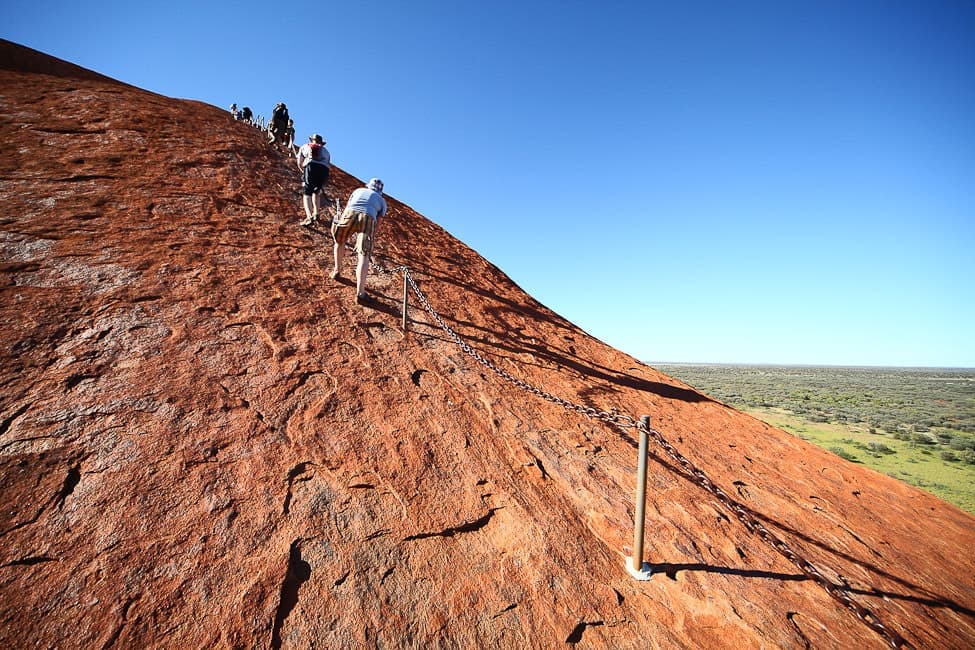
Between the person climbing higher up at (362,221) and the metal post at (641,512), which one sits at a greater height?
the person climbing higher up at (362,221)

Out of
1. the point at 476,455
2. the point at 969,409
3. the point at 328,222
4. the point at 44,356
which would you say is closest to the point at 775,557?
the point at 476,455

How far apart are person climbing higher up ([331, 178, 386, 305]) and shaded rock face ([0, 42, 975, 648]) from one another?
1.82 ft

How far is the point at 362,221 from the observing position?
17.5ft

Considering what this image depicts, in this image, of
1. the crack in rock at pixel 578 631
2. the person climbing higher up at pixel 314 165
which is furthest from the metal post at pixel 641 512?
the person climbing higher up at pixel 314 165

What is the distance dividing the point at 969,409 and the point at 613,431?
123 feet

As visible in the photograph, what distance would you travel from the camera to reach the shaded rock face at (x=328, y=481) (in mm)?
2344

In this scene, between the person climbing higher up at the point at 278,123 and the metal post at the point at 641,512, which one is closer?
the metal post at the point at 641,512

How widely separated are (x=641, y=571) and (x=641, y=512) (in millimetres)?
552

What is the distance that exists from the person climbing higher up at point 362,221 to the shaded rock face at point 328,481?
0.55m

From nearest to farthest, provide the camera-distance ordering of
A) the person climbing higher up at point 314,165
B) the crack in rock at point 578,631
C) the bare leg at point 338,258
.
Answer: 1. the crack in rock at point 578,631
2. the bare leg at point 338,258
3. the person climbing higher up at point 314,165

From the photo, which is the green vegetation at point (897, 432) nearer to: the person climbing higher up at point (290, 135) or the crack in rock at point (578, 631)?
the crack in rock at point (578, 631)

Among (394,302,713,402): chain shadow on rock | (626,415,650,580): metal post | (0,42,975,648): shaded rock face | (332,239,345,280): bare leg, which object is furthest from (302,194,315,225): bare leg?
(626,415,650,580): metal post

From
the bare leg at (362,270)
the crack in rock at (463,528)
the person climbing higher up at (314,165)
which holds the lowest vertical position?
the crack in rock at (463,528)

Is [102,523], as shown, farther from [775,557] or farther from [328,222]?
[328,222]
